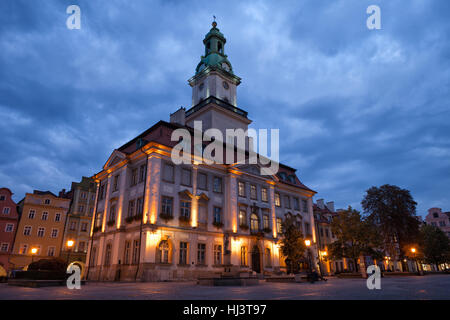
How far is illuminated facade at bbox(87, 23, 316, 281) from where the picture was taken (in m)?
28.4

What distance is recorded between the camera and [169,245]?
2903 cm

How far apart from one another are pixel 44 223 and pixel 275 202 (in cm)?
3748

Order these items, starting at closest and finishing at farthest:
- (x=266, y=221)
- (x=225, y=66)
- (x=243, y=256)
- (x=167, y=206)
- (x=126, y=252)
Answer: (x=126, y=252)
(x=167, y=206)
(x=243, y=256)
(x=266, y=221)
(x=225, y=66)

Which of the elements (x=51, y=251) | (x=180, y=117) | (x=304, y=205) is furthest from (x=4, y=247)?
(x=304, y=205)

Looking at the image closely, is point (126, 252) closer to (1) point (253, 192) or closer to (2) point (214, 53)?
(1) point (253, 192)

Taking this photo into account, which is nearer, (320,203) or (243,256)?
(243,256)

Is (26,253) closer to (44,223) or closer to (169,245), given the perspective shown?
(44,223)

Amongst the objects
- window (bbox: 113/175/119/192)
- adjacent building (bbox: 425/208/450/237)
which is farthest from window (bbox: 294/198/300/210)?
adjacent building (bbox: 425/208/450/237)

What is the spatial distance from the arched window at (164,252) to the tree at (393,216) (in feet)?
106

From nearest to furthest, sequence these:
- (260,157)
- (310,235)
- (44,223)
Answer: (260,157), (310,235), (44,223)

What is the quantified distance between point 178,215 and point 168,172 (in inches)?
181

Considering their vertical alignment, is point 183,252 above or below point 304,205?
below

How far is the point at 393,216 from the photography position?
44000 millimetres
